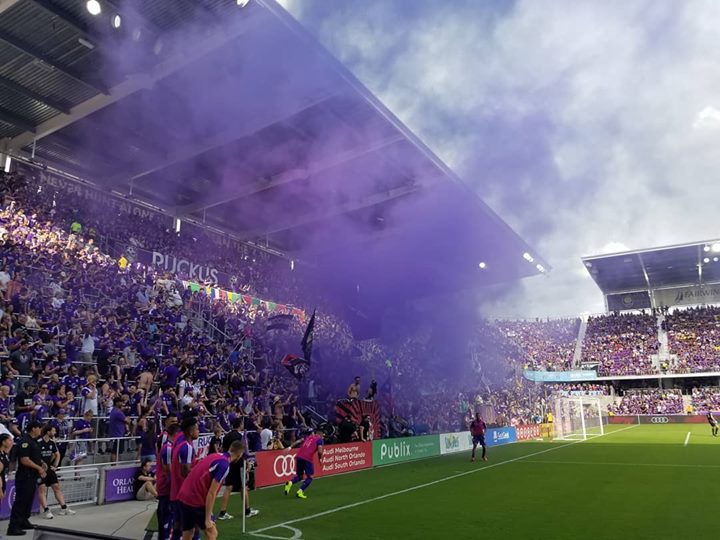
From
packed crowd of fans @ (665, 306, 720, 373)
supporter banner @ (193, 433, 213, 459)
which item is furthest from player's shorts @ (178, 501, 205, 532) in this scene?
packed crowd of fans @ (665, 306, 720, 373)

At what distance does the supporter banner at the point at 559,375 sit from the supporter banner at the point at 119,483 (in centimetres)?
2450

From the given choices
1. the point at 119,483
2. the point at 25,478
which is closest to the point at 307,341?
the point at 119,483

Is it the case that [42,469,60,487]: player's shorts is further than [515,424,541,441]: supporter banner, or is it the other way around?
[515,424,541,441]: supporter banner

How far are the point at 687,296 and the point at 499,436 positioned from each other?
3042 centimetres

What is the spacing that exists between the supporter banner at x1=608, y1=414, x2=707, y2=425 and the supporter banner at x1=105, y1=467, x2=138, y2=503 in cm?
3351

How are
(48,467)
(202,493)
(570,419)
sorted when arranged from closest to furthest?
1. (202,493)
2. (48,467)
3. (570,419)

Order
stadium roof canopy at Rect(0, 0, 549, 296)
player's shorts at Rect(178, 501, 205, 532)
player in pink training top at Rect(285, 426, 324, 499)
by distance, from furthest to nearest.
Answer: player in pink training top at Rect(285, 426, 324, 499) → stadium roof canopy at Rect(0, 0, 549, 296) → player's shorts at Rect(178, 501, 205, 532)

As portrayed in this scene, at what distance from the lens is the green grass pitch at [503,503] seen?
5902 millimetres

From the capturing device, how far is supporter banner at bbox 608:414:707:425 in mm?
32094

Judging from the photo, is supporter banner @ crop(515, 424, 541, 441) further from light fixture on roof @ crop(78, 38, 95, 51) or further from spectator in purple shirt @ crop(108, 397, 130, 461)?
light fixture on roof @ crop(78, 38, 95, 51)

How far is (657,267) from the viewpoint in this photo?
3862 centimetres

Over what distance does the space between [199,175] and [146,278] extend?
321cm

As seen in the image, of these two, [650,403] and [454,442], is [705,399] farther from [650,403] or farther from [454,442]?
[454,442]

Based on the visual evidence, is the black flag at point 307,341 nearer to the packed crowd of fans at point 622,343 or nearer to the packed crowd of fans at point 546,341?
the packed crowd of fans at point 546,341
